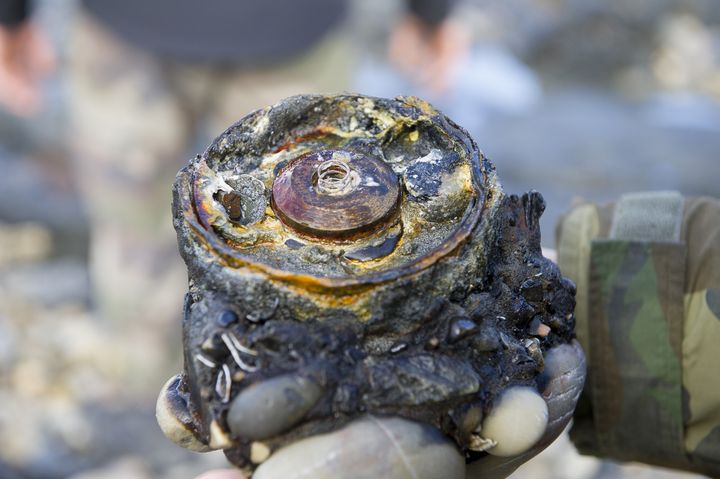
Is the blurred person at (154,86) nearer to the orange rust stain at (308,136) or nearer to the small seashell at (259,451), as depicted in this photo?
the orange rust stain at (308,136)

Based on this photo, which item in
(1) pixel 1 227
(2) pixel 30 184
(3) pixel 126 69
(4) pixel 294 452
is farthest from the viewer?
(2) pixel 30 184

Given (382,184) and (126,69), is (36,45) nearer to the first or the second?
(126,69)

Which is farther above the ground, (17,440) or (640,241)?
(640,241)

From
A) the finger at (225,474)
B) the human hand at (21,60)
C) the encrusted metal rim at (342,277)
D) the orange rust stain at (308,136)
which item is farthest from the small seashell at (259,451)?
the human hand at (21,60)

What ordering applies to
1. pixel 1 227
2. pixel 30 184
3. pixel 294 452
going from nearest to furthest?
pixel 294 452 < pixel 1 227 < pixel 30 184

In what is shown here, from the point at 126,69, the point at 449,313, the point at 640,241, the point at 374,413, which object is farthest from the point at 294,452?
the point at 126,69

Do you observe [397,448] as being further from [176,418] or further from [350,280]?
[176,418]

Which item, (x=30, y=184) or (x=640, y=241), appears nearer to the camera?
(x=640, y=241)

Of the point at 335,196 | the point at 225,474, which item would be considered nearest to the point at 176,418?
the point at 225,474
